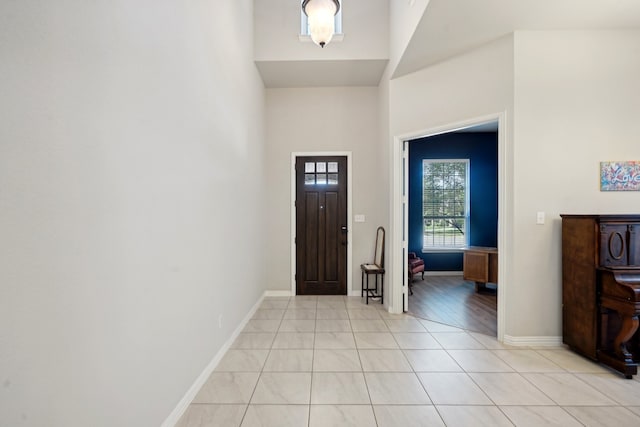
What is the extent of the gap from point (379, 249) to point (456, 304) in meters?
1.40

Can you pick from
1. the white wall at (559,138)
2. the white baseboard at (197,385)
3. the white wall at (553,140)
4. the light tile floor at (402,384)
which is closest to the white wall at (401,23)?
the white wall at (553,140)

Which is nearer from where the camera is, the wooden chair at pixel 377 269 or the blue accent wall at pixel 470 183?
the wooden chair at pixel 377 269

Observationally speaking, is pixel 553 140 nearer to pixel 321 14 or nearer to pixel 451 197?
pixel 321 14

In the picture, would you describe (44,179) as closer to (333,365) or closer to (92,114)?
(92,114)

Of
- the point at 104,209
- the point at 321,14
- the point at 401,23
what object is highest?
the point at 401,23

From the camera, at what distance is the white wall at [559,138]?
2.90m

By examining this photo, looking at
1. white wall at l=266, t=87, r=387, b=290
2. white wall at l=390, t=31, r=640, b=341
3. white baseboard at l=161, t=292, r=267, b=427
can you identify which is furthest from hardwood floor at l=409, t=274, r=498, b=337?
white baseboard at l=161, t=292, r=267, b=427

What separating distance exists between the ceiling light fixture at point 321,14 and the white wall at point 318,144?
1.92 m

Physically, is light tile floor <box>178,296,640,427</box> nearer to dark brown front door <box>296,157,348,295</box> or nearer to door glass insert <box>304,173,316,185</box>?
dark brown front door <box>296,157,348,295</box>

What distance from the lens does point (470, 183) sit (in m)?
6.43

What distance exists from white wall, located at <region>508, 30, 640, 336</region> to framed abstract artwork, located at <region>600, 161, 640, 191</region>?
0.06 metres

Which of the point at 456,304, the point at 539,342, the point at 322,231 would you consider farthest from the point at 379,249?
the point at 539,342

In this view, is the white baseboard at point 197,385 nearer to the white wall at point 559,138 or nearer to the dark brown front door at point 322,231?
the dark brown front door at point 322,231

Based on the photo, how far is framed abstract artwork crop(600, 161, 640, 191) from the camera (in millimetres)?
2898
